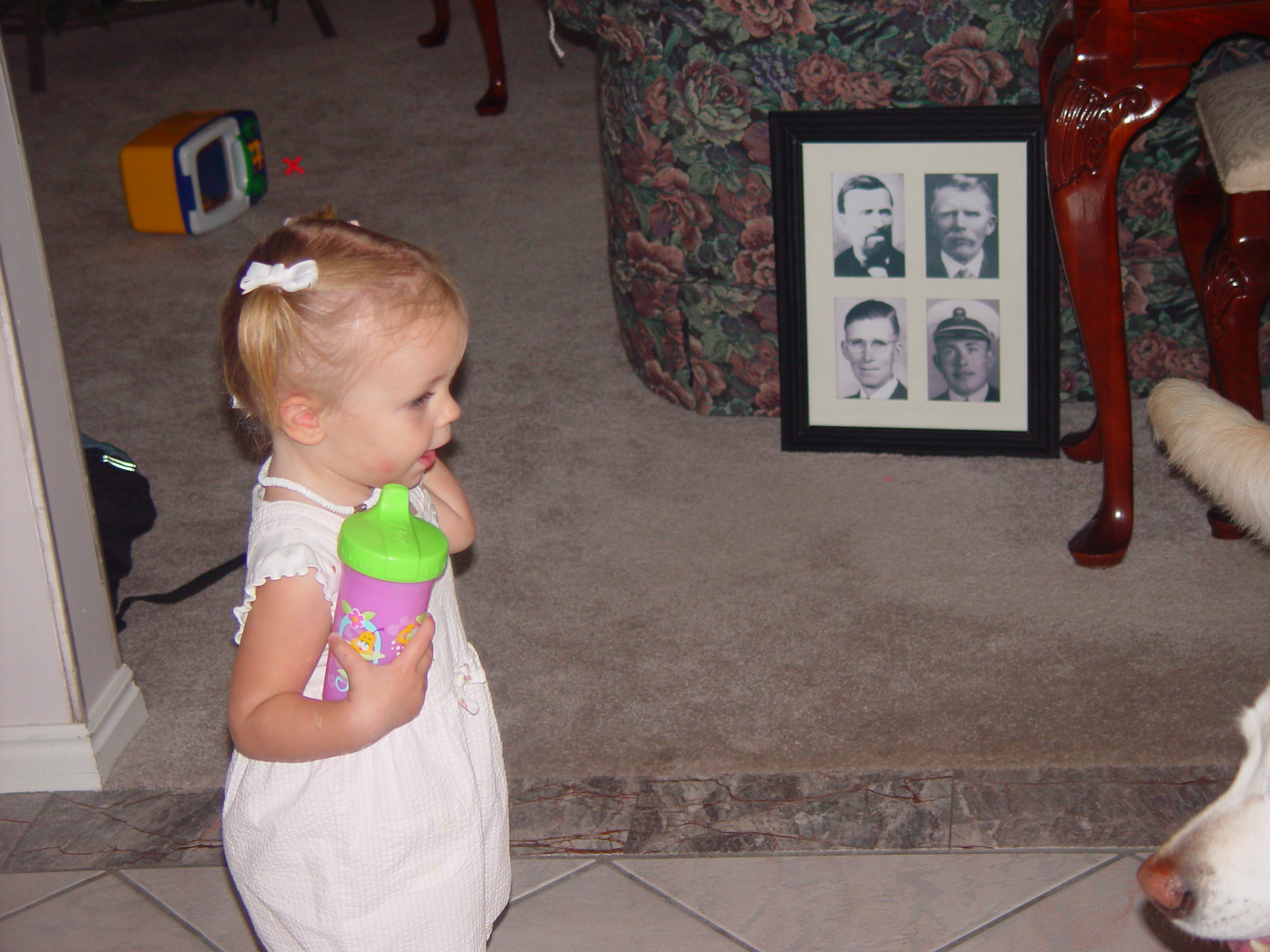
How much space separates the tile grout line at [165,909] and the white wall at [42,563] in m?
0.15

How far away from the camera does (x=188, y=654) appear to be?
5.36ft

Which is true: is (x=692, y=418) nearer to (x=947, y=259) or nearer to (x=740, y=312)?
(x=740, y=312)

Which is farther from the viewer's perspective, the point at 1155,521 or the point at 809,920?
the point at 1155,521

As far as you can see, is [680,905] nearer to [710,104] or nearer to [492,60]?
[710,104]

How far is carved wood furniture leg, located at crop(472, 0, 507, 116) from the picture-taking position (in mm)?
3537

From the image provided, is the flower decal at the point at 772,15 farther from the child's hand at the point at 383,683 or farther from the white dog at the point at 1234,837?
the child's hand at the point at 383,683

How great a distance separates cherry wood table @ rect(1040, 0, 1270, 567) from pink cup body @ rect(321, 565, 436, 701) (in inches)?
40.3

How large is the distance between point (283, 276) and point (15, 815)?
869 mm

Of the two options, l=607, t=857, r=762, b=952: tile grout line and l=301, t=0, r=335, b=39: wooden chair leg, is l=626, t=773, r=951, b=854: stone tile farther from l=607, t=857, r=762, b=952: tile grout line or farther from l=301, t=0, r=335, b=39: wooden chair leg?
l=301, t=0, r=335, b=39: wooden chair leg

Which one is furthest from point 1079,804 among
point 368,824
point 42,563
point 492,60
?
point 492,60

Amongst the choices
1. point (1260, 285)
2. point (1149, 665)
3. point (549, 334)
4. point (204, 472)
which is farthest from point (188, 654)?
point (1260, 285)

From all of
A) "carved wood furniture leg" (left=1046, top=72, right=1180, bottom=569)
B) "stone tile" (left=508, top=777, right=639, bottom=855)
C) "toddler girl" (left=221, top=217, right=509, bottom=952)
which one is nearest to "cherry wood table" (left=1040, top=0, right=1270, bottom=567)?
"carved wood furniture leg" (left=1046, top=72, right=1180, bottom=569)

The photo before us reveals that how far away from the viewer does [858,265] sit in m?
1.92

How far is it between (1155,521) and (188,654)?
130cm
